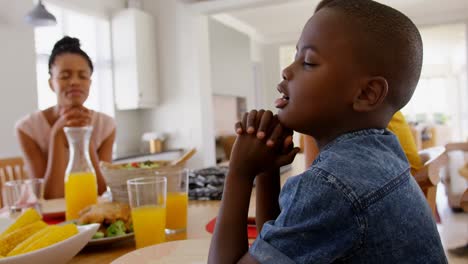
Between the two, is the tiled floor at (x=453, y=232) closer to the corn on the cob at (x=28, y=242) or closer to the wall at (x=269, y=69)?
the corn on the cob at (x=28, y=242)

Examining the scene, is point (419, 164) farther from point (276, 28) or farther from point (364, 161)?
point (276, 28)

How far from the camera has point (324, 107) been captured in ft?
1.79

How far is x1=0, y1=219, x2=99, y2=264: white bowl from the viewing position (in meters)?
0.65

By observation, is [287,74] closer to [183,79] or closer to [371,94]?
[371,94]

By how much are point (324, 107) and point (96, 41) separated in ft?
13.9

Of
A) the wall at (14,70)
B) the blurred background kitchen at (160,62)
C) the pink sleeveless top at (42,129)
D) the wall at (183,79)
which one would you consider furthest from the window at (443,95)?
the pink sleeveless top at (42,129)

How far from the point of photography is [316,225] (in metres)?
0.45

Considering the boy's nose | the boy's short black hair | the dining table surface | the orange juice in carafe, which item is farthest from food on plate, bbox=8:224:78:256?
the boy's short black hair

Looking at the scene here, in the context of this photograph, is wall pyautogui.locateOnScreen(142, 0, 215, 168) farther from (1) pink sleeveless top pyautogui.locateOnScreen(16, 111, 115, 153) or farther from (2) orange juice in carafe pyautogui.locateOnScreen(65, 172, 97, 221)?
(2) orange juice in carafe pyautogui.locateOnScreen(65, 172, 97, 221)

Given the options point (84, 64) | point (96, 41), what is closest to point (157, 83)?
point (96, 41)

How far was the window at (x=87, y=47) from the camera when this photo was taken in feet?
12.0

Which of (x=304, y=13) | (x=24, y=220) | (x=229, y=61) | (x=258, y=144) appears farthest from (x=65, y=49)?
(x=304, y=13)

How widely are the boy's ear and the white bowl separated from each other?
1.74ft

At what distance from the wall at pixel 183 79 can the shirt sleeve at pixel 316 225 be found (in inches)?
164
